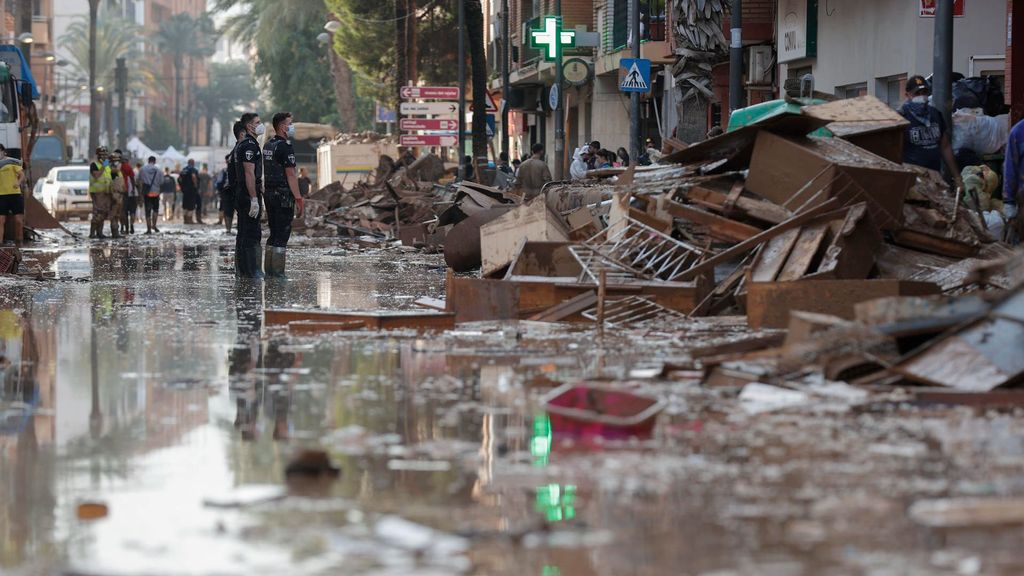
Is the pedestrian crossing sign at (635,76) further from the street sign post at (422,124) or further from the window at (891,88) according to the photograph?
the street sign post at (422,124)

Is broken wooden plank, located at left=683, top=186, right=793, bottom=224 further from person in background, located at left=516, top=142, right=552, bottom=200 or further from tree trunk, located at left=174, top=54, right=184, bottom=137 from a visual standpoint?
tree trunk, located at left=174, top=54, right=184, bottom=137

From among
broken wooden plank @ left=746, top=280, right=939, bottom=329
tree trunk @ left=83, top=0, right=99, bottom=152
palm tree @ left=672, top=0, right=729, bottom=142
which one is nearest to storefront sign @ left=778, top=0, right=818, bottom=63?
palm tree @ left=672, top=0, right=729, bottom=142

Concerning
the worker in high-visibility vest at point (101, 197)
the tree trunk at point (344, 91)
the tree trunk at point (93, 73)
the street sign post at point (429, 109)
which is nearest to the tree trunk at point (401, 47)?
the street sign post at point (429, 109)

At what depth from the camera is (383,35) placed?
63.3 meters

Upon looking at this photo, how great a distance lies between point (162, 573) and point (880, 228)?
862cm

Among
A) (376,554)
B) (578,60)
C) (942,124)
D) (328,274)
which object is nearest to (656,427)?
(376,554)

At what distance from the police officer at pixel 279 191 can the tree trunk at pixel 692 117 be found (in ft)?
23.1

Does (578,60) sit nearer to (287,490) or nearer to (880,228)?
(880,228)

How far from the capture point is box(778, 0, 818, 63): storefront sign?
91.6 feet

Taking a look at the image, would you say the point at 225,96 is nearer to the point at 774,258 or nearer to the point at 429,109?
the point at 429,109

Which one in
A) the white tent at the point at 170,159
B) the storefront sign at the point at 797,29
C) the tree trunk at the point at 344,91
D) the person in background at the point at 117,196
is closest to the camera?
the storefront sign at the point at 797,29

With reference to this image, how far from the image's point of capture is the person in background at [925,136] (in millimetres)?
15336

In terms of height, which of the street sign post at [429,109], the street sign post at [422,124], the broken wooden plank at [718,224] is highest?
the street sign post at [429,109]

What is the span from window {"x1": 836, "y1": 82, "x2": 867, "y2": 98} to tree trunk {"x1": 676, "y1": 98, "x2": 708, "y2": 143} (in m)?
3.21
